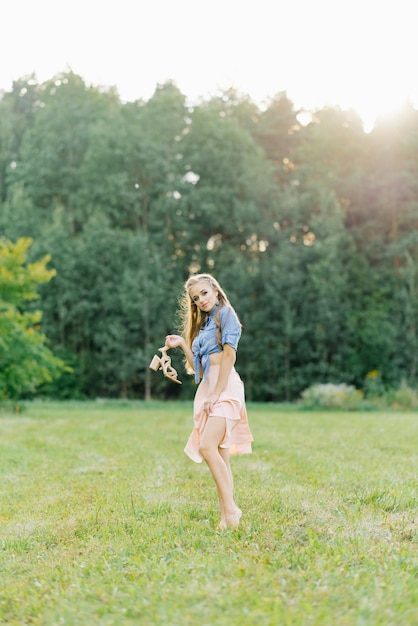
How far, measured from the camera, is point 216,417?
5.63 metres

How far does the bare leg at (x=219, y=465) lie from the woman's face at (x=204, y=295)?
0.90m

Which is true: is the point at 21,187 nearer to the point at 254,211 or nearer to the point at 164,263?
the point at 164,263

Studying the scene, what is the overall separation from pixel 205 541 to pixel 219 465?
74cm

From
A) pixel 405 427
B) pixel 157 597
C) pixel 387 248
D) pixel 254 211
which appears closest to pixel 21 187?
pixel 254 211

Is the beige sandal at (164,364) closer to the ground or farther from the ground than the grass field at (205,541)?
farther from the ground

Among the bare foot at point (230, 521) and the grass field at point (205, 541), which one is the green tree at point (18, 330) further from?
the bare foot at point (230, 521)

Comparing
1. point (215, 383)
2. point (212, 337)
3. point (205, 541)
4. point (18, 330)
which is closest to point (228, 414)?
point (215, 383)

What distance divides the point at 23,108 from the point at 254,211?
1656cm

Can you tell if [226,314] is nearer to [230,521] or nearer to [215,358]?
[215,358]

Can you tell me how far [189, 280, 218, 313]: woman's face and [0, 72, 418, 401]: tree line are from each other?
2317 centimetres

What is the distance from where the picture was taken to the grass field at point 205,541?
3.57m

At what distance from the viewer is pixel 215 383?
580cm

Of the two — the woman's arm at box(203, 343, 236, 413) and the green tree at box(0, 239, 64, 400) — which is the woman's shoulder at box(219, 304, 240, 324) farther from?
the green tree at box(0, 239, 64, 400)

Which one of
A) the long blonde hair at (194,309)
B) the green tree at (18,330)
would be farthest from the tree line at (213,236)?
the long blonde hair at (194,309)
